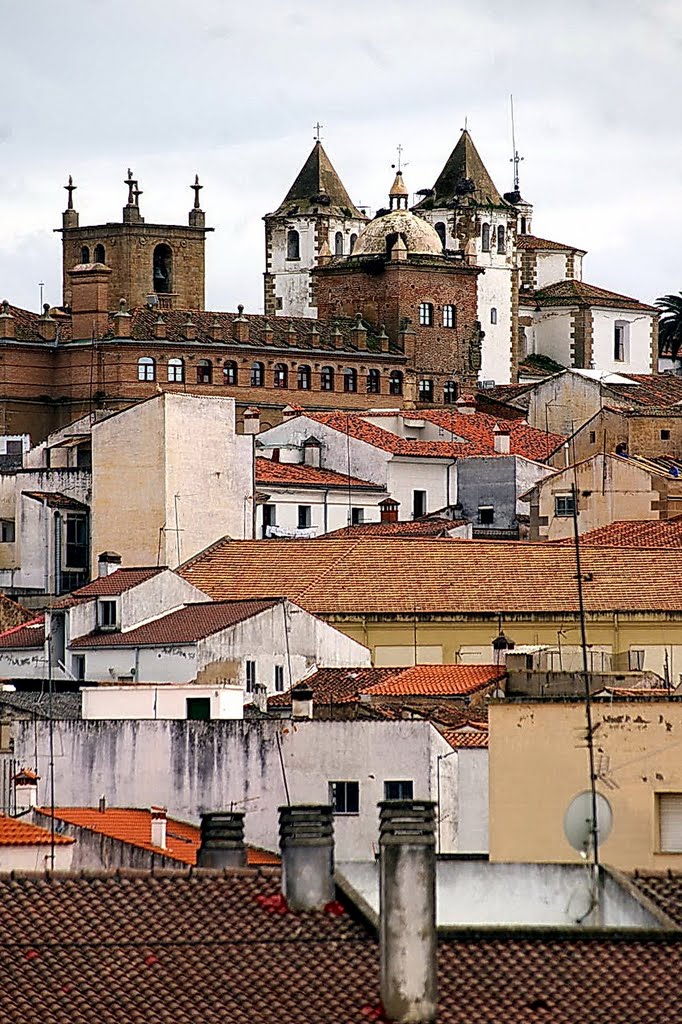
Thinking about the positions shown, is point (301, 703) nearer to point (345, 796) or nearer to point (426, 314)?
point (345, 796)

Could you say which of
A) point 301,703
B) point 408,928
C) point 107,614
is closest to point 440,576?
point 107,614

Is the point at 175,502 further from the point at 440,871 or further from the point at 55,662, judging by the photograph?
the point at 440,871

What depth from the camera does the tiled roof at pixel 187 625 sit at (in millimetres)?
45688

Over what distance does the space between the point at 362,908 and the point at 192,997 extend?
4.32ft

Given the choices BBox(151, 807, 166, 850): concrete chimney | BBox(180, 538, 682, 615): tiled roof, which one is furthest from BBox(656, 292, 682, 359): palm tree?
BBox(151, 807, 166, 850): concrete chimney

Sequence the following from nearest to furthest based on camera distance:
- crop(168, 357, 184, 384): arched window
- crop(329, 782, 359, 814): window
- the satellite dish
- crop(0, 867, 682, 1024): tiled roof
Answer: crop(0, 867, 682, 1024): tiled roof
the satellite dish
crop(329, 782, 359, 814): window
crop(168, 357, 184, 384): arched window

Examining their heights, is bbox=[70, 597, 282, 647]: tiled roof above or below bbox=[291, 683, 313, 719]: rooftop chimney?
above

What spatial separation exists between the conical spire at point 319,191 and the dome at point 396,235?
29.3 feet

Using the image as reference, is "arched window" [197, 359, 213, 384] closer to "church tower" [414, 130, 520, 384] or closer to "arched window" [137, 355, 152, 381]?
"arched window" [137, 355, 152, 381]

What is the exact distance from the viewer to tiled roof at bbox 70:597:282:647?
4569 cm

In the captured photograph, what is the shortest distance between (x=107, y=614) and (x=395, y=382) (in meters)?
45.1

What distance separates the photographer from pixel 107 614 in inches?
1937

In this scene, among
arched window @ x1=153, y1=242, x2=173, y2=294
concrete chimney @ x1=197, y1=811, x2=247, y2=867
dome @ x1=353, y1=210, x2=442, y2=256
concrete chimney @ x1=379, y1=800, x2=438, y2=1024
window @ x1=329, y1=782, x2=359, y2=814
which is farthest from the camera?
dome @ x1=353, y1=210, x2=442, y2=256

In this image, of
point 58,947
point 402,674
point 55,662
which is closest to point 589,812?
point 58,947
